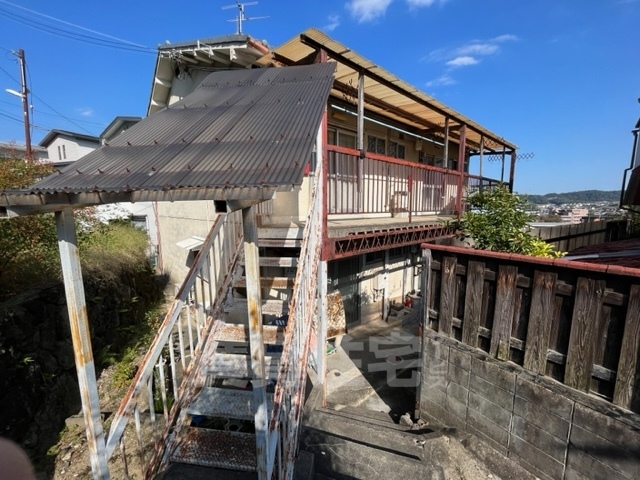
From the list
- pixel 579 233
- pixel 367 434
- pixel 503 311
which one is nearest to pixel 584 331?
pixel 503 311

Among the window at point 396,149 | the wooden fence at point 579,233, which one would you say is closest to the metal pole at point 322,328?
the window at point 396,149

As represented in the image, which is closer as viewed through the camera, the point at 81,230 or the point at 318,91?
the point at 318,91

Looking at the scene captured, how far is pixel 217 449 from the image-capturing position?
9.08ft

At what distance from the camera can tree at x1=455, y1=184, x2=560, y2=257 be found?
4684 millimetres

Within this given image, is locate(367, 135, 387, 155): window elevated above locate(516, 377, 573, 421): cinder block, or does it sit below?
above

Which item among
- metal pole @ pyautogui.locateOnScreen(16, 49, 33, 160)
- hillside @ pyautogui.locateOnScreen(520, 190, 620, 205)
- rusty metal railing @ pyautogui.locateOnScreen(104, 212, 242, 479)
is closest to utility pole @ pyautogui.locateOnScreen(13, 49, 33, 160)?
metal pole @ pyautogui.locateOnScreen(16, 49, 33, 160)

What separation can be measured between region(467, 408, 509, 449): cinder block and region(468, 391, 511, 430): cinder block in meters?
0.05

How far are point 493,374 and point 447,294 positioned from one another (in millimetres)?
1092

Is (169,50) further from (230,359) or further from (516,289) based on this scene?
(516,289)

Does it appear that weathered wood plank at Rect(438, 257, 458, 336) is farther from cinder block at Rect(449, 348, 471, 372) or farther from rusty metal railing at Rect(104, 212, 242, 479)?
rusty metal railing at Rect(104, 212, 242, 479)

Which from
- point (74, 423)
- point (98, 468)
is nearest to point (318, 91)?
point (98, 468)

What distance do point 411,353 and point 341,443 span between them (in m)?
3.64

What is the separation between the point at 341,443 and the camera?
3.58 m

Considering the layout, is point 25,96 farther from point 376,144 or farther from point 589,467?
point 589,467
